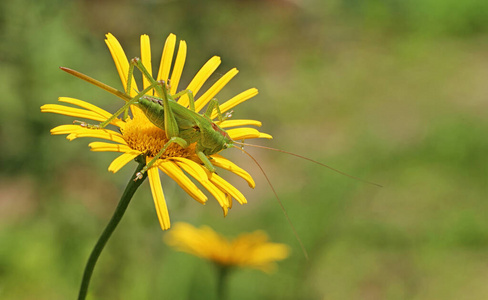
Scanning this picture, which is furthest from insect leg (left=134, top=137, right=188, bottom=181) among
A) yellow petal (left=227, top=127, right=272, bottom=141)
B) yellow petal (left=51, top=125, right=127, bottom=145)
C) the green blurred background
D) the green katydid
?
the green blurred background

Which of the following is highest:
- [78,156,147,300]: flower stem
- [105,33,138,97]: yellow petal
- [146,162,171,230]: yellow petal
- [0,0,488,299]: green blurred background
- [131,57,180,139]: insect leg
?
[0,0,488,299]: green blurred background

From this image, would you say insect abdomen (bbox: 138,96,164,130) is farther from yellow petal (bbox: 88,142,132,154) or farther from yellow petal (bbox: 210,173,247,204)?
yellow petal (bbox: 210,173,247,204)

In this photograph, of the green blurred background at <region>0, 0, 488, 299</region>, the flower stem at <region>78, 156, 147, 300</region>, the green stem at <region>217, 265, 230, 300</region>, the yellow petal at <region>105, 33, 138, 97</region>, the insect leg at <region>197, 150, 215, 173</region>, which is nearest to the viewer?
the flower stem at <region>78, 156, 147, 300</region>

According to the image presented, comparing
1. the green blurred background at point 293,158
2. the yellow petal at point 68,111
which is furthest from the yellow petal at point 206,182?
the green blurred background at point 293,158

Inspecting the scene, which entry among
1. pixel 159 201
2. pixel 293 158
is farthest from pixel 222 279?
pixel 293 158

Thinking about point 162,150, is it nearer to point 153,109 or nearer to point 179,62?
point 153,109

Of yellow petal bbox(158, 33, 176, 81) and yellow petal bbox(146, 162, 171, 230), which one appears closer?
yellow petal bbox(146, 162, 171, 230)

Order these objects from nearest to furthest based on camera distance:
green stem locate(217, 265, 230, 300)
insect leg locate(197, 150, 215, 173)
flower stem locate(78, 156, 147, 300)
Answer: flower stem locate(78, 156, 147, 300) → insect leg locate(197, 150, 215, 173) → green stem locate(217, 265, 230, 300)

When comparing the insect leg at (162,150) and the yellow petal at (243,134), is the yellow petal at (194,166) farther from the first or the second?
the yellow petal at (243,134)
